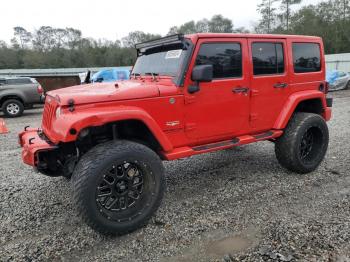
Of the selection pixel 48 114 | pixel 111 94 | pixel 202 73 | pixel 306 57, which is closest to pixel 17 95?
pixel 48 114

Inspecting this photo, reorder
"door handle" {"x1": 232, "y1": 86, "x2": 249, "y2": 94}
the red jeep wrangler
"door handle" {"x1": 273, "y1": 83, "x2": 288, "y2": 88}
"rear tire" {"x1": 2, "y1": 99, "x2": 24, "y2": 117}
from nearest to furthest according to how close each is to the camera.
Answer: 1. the red jeep wrangler
2. "door handle" {"x1": 232, "y1": 86, "x2": 249, "y2": 94}
3. "door handle" {"x1": 273, "y1": 83, "x2": 288, "y2": 88}
4. "rear tire" {"x1": 2, "y1": 99, "x2": 24, "y2": 117}

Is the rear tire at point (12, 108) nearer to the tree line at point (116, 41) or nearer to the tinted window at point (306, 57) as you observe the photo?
the tinted window at point (306, 57)

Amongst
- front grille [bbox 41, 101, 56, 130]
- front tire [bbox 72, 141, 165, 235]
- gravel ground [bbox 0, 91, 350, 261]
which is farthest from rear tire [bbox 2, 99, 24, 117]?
front tire [bbox 72, 141, 165, 235]

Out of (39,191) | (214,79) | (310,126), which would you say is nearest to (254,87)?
(214,79)

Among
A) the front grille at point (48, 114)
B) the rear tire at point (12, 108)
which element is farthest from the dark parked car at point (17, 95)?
the front grille at point (48, 114)

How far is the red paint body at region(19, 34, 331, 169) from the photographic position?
3.23m

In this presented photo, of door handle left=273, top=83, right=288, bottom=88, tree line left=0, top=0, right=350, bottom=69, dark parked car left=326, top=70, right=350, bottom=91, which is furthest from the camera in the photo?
tree line left=0, top=0, right=350, bottom=69

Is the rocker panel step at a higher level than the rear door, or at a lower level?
lower

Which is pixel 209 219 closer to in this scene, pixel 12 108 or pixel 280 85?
pixel 280 85

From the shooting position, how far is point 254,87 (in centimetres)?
433

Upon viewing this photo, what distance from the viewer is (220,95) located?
4.03 m

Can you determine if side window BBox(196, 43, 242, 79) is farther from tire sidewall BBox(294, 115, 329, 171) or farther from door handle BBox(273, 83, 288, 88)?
tire sidewall BBox(294, 115, 329, 171)

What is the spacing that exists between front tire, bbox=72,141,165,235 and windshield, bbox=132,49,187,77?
1.15m

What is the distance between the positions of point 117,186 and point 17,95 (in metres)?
10.8
